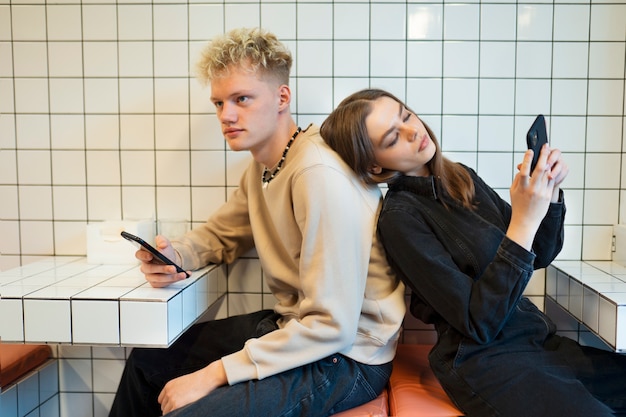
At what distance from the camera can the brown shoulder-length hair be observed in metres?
1.30

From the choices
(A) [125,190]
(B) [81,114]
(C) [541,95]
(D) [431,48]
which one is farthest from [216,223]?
(C) [541,95]

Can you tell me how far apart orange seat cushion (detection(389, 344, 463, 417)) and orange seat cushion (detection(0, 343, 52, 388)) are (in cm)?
114

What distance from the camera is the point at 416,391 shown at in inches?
53.0

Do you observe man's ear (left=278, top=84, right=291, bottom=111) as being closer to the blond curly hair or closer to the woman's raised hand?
the blond curly hair

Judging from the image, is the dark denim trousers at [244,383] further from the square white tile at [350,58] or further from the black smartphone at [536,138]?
the square white tile at [350,58]

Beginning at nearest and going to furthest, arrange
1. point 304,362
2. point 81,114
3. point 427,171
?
point 304,362 → point 427,171 → point 81,114

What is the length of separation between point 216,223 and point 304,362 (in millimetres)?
638

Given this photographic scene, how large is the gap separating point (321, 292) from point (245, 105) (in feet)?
1.73

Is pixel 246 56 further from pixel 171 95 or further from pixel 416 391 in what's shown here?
pixel 416 391

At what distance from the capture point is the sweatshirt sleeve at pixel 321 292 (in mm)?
1189

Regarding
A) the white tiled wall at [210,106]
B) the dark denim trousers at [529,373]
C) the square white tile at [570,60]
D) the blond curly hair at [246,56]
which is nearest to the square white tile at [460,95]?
the white tiled wall at [210,106]

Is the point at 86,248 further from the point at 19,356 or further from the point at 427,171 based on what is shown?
the point at 427,171

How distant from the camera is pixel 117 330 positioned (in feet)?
4.25

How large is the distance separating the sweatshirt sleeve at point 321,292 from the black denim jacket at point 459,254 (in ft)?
0.40
